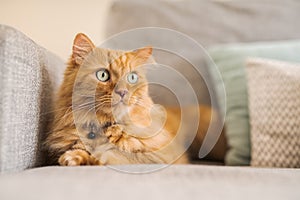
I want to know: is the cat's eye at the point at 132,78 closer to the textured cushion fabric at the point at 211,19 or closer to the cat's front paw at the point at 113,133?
the cat's front paw at the point at 113,133

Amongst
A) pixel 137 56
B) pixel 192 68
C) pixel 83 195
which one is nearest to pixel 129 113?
pixel 137 56

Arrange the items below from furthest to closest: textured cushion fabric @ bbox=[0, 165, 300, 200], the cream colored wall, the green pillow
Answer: the cream colored wall
the green pillow
textured cushion fabric @ bbox=[0, 165, 300, 200]

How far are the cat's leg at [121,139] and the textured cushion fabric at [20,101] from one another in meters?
0.15

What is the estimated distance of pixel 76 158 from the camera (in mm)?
741

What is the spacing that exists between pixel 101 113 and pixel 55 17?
935 mm

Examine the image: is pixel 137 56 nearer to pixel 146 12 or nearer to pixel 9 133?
pixel 9 133

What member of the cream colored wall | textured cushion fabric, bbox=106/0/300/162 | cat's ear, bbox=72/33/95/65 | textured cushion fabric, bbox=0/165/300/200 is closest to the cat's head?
cat's ear, bbox=72/33/95/65

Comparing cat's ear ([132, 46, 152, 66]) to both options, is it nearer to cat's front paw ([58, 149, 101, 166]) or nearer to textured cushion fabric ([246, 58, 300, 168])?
cat's front paw ([58, 149, 101, 166])

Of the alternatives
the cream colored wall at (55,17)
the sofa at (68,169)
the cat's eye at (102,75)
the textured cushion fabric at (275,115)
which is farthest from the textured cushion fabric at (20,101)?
the textured cushion fabric at (275,115)

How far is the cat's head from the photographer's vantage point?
748 millimetres

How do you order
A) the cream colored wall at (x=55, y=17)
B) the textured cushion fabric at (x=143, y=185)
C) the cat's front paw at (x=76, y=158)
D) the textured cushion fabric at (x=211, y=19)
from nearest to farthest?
the textured cushion fabric at (x=143, y=185) → the cat's front paw at (x=76, y=158) → the cream colored wall at (x=55, y=17) → the textured cushion fabric at (x=211, y=19)

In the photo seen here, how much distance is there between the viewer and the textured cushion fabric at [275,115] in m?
1.08

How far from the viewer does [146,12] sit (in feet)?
4.93

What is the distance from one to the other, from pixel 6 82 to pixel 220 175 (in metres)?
0.40
